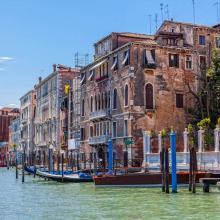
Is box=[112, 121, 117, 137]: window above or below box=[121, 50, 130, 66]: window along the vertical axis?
below

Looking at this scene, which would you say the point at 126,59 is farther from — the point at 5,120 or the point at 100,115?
the point at 5,120

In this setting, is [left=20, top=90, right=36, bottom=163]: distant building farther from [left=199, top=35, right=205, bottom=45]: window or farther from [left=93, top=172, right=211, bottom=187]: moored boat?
[left=93, top=172, right=211, bottom=187]: moored boat

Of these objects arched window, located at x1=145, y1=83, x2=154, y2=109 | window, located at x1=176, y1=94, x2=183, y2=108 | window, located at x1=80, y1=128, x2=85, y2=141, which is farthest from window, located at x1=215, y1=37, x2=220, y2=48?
window, located at x1=80, y1=128, x2=85, y2=141

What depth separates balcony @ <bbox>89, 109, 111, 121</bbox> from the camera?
104 ft

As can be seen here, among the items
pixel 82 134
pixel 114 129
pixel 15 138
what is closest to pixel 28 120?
pixel 15 138

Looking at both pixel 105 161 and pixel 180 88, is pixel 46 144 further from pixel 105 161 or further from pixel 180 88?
pixel 180 88

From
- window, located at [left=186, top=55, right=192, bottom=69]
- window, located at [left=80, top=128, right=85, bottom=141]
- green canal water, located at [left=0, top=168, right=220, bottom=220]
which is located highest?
window, located at [left=186, top=55, right=192, bottom=69]

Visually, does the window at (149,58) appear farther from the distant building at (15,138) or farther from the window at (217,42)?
the distant building at (15,138)

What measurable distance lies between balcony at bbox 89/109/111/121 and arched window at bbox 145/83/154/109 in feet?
11.3

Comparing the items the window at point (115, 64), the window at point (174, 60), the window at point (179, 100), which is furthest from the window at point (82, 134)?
the window at point (174, 60)

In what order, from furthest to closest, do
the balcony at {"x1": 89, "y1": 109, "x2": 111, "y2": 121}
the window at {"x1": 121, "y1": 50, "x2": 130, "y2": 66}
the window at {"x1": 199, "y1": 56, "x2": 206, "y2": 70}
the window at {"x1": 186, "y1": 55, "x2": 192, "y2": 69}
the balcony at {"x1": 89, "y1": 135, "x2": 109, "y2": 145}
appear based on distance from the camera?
the balcony at {"x1": 89, "y1": 109, "x2": 111, "y2": 121}
the balcony at {"x1": 89, "y1": 135, "x2": 109, "y2": 145}
the window at {"x1": 199, "y1": 56, "x2": 206, "y2": 70}
the window at {"x1": 186, "y1": 55, "x2": 192, "y2": 69}
the window at {"x1": 121, "y1": 50, "x2": 130, "y2": 66}

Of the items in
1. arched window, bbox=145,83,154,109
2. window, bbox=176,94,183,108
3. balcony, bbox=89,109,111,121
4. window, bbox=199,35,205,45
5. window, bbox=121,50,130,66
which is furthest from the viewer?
balcony, bbox=89,109,111,121

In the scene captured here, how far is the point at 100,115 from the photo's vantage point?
3253cm

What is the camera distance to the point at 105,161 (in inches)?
1277
